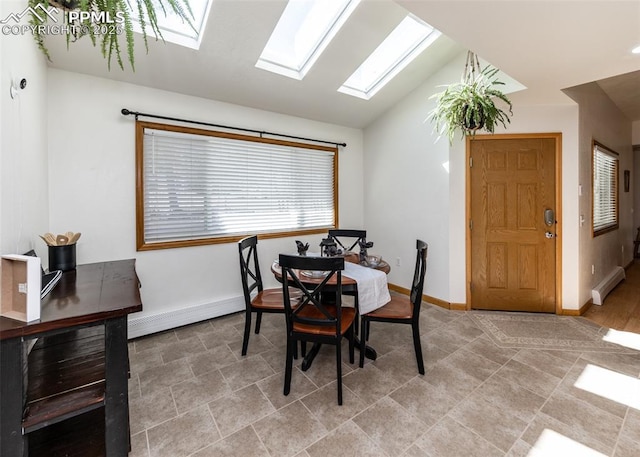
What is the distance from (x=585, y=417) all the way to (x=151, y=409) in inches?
106

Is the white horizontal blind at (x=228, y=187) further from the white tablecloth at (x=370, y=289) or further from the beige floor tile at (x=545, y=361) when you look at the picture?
the beige floor tile at (x=545, y=361)

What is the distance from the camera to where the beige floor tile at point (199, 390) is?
187cm

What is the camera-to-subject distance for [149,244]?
2.79 metres

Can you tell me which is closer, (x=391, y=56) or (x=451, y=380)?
(x=451, y=380)

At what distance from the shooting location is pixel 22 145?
162 cm

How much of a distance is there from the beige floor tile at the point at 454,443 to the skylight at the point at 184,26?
3.28 m

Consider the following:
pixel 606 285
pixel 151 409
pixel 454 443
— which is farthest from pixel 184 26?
pixel 606 285

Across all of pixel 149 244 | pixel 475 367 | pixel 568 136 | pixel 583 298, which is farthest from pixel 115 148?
pixel 583 298

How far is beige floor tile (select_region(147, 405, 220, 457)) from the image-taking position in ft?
4.95

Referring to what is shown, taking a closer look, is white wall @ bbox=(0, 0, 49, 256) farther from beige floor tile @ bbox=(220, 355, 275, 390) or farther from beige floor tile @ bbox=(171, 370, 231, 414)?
beige floor tile @ bbox=(220, 355, 275, 390)

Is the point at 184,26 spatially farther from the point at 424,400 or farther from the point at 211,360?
the point at 424,400

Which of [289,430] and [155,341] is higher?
[155,341]

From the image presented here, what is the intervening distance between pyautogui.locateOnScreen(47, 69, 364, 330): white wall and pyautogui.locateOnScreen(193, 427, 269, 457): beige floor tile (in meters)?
1.73

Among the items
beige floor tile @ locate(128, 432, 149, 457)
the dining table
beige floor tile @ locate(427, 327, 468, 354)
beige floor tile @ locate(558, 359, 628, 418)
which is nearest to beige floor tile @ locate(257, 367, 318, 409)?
the dining table
